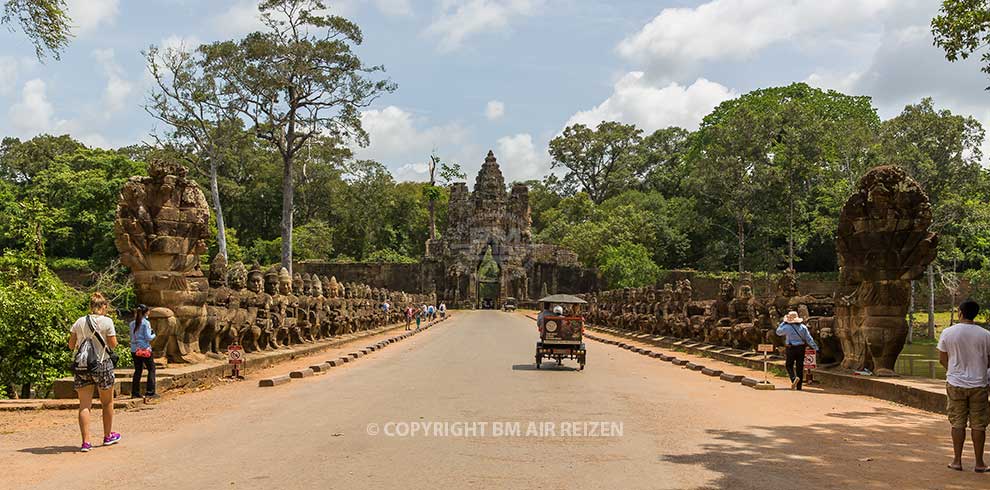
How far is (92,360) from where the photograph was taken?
23.4 ft

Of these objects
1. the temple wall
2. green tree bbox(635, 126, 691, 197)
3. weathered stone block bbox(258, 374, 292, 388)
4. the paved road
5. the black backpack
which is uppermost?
green tree bbox(635, 126, 691, 197)

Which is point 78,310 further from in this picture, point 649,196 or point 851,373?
point 649,196

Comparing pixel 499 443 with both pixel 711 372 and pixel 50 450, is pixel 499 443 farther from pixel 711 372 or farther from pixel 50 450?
pixel 711 372

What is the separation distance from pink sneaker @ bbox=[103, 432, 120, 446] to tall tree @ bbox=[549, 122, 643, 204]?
8174 cm

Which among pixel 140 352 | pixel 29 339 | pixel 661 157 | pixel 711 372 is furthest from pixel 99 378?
pixel 661 157

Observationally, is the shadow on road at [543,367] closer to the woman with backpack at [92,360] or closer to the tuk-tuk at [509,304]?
the woman with backpack at [92,360]

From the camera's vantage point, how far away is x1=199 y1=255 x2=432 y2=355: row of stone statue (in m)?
14.9

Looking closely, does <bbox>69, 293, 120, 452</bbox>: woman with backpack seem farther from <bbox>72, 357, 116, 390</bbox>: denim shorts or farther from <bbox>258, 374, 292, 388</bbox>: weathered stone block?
<bbox>258, 374, 292, 388</bbox>: weathered stone block

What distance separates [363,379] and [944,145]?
3074cm

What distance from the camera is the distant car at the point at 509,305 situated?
6519 cm

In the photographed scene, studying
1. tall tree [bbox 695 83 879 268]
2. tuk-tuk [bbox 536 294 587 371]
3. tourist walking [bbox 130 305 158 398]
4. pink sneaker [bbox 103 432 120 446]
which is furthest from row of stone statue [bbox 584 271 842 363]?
tall tree [bbox 695 83 879 268]

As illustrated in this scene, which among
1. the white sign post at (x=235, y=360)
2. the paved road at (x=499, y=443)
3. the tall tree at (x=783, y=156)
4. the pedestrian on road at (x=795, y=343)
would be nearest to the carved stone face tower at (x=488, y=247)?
the tall tree at (x=783, y=156)

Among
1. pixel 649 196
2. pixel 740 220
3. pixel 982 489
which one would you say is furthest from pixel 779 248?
pixel 982 489

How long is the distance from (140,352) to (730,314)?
49.0 ft
